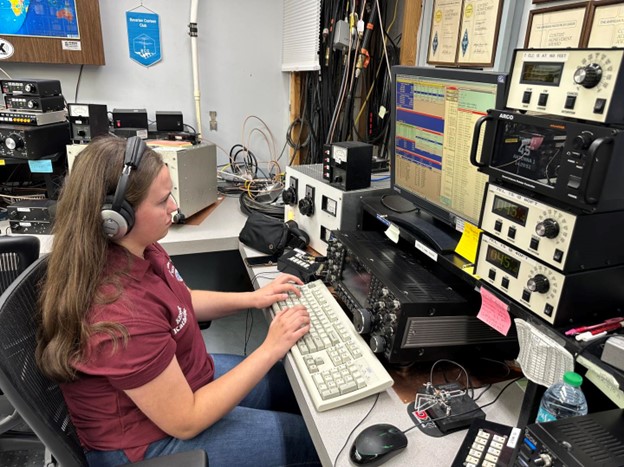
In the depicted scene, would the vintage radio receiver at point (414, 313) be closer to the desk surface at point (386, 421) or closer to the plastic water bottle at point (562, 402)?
the desk surface at point (386, 421)

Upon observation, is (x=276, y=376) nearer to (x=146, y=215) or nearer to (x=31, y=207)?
(x=146, y=215)

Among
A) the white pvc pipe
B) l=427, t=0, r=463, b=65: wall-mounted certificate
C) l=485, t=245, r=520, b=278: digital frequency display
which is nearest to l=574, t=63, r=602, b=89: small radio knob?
l=485, t=245, r=520, b=278: digital frequency display

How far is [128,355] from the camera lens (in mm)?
843

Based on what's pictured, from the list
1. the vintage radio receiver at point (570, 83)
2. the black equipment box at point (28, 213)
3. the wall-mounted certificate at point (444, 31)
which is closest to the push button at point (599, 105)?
the vintage radio receiver at point (570, 83)

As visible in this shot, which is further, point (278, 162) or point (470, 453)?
point (278, 162)

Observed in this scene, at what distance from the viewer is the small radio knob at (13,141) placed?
6.12 feet

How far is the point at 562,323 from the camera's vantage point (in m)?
0.75

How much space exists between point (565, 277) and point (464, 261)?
0.30m

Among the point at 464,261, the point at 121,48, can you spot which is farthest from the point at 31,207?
the point at 464,261

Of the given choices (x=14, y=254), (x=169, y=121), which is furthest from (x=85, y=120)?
(x=14, y=254)

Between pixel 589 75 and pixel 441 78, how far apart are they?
1.72 feet

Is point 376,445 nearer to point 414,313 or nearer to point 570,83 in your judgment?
point 414,313

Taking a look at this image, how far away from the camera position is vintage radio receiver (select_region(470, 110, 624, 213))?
643 mm

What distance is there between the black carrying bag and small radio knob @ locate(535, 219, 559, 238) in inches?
41.7
